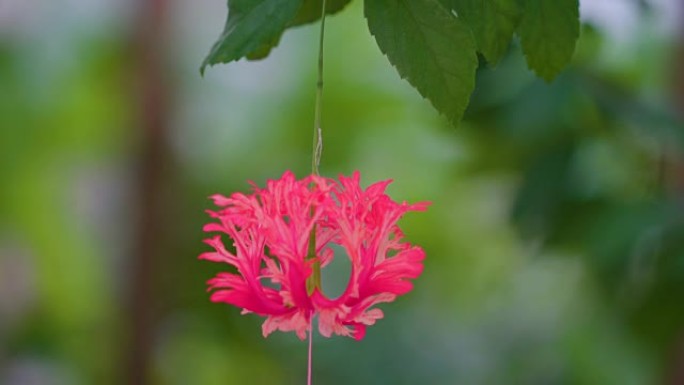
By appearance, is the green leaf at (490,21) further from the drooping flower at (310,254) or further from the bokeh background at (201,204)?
the bokeh background at (201,204)

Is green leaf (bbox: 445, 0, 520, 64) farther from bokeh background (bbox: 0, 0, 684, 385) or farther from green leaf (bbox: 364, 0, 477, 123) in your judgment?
bokeh background (bbox: 0, 0, 684, 385)

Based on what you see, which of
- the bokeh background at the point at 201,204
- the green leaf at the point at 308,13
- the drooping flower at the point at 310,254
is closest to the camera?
the drooping flower at the point at 310,254

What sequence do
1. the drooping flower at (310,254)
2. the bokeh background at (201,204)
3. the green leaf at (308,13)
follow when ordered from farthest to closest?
1. the bokeh background at (201,204)
2. the green leaf at (308,13)
3. the drooping flower at (310,254)

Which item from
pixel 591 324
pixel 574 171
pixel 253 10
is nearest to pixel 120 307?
pixel 591 324

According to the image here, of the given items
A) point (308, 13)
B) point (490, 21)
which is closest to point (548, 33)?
point (490, 21)

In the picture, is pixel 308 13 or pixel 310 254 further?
pixel 308 13

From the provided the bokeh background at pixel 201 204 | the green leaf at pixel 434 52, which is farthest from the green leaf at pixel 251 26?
the bokeh background at pixel 201 204

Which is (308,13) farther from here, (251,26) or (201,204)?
(201,204)

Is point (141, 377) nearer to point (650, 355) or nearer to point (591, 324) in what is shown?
point (591, 324)
